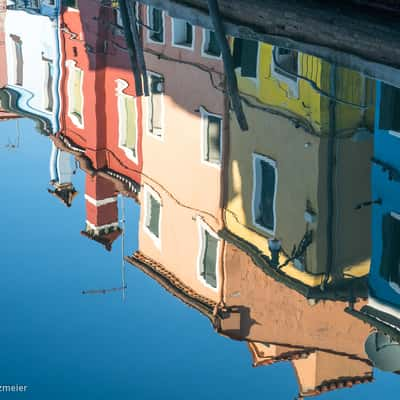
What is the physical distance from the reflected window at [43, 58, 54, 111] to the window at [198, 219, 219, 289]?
4085 millimetres

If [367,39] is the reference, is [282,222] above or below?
below

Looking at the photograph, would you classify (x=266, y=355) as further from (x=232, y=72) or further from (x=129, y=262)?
(x=232, y=72)

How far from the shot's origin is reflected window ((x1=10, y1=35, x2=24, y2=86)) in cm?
1352

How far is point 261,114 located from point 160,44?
334cm

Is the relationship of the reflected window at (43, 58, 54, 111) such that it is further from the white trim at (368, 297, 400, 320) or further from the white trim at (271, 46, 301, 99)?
the white trim at (368, 297, 400, 320)

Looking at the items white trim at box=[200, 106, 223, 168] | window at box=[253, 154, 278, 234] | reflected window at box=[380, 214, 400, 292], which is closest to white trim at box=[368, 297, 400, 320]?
reflected window at box=[380, 214, 400, 292]

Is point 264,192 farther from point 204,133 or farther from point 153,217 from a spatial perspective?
point 204,133

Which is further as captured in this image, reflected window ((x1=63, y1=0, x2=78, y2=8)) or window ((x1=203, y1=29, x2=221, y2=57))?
reflected window ((x1=63, y1=0, x2=78, y2=8))

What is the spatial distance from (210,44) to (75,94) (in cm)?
227

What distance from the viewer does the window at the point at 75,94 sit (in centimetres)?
1182

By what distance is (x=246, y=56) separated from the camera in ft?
32.9

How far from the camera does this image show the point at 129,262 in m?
8.67

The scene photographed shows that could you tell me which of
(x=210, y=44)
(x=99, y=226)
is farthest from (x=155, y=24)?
(x=99, y=226)

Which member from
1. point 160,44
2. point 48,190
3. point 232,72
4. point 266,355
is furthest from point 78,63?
point 266,355
